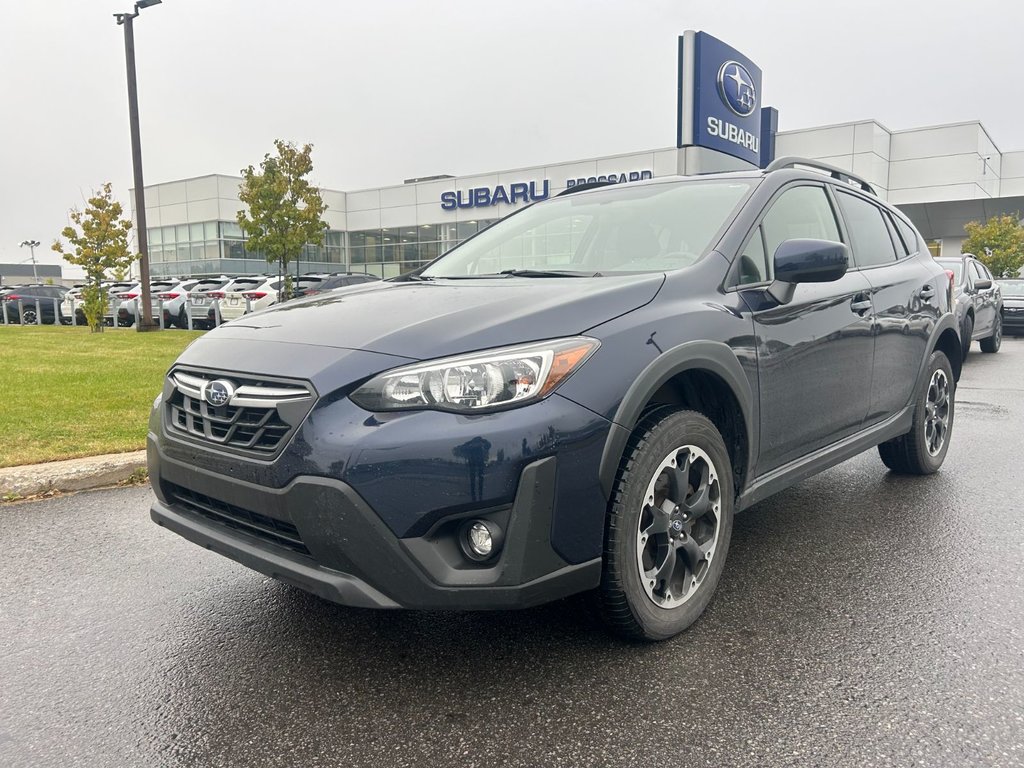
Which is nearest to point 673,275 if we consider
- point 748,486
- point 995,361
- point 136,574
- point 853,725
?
point 748,486

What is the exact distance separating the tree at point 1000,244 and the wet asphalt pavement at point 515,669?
113ft

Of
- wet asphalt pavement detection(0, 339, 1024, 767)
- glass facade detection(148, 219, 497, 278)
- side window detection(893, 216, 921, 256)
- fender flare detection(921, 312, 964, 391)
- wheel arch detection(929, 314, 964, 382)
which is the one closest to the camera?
wet asphalt pavement detection(0, 339, 1024, 767)

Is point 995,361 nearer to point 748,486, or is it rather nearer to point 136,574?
point 748,486

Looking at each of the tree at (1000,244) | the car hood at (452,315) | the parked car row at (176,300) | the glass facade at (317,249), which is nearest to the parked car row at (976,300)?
the car hood at (452,315)

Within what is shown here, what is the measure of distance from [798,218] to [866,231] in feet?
2.86

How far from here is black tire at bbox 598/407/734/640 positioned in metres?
2.47

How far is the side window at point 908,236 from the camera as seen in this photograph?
15.8 feet

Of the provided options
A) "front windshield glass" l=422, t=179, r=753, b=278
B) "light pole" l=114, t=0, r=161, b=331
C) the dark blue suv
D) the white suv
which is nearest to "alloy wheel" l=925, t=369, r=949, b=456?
the dark blue suv

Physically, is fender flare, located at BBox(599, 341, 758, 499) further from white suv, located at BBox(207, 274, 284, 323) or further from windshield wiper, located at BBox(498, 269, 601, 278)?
white suv, located at BBox(207, 274, 284, 323)

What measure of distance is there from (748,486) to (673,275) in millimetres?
894

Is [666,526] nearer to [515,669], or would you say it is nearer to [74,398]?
[515,669]

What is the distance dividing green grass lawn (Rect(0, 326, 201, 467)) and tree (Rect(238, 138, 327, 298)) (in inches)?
477

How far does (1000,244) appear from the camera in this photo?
1293 inches

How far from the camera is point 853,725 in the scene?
2.22m
